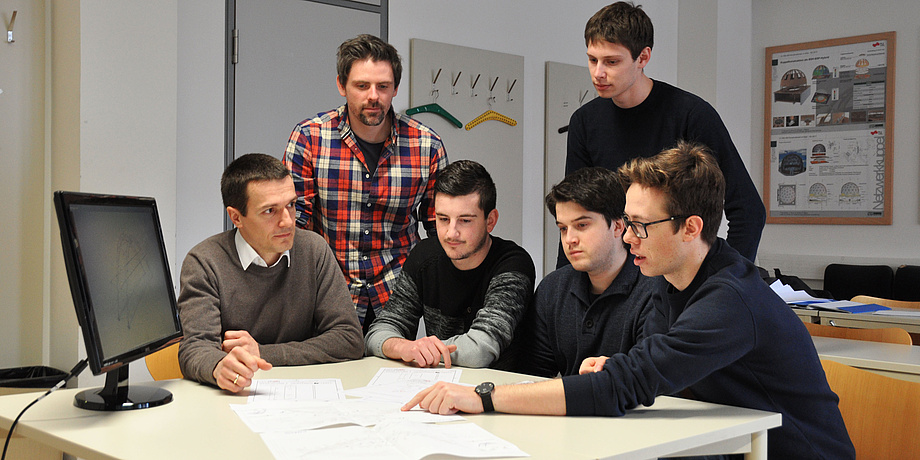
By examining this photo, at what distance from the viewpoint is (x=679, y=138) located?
2326 mm

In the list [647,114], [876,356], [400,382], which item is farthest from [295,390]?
[876,356]

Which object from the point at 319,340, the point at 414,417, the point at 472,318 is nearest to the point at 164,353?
the point at 319,340

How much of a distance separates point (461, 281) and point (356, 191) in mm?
486

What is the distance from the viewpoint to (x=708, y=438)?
1362mm

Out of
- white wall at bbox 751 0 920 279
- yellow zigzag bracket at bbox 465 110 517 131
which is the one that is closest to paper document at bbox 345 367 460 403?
yellow zigzag bracket at bbox 465 110 517 131

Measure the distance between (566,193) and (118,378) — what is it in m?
1.13

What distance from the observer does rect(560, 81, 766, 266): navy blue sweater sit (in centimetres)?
230

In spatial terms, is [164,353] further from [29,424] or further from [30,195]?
[30,195]

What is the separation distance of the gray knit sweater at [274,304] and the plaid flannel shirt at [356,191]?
1.01 ft

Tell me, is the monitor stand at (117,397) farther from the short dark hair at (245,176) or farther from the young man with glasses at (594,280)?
the young man with glasses at (594,280)

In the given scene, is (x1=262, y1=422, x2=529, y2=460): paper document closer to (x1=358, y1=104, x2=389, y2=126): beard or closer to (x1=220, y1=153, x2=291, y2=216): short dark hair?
(x1=220, y1=153, x2=291, y2=216): short dark hair

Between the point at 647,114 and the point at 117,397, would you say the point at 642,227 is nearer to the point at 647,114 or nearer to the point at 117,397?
the point at 647,114

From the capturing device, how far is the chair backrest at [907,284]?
536 cm

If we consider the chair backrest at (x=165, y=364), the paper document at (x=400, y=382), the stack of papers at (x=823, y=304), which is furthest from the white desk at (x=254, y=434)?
the stack of papers at (x=823, y=304)
